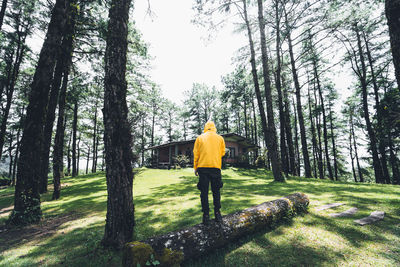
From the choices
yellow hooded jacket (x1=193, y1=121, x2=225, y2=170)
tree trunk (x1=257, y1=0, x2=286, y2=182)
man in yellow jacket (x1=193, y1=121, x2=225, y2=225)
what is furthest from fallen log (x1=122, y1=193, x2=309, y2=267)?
tree trunk (x1=257, y1=0, x2=286, y2=182)

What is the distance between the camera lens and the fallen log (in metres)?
2.32

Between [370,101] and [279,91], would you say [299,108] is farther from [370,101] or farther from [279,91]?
A: [370,101]

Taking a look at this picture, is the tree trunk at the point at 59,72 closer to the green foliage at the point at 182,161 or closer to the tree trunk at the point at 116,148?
the tree trunk at the point at 116,148

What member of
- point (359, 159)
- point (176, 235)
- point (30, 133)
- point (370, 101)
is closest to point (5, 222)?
point (30, 133)

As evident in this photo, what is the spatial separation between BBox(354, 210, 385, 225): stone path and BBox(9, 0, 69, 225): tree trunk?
9.02m

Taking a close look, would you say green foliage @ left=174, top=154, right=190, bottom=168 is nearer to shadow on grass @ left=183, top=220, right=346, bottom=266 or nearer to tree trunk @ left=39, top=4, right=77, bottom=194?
tree trunk @ left=39, top=4, right=77, bottom=194

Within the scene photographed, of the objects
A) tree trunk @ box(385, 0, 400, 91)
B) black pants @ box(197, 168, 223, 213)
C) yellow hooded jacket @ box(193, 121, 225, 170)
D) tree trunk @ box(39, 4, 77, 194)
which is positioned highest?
tree trunk @ box(39, 4, 77, 194)

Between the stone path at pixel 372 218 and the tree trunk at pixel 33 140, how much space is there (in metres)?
9.02

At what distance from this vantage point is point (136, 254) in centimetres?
226

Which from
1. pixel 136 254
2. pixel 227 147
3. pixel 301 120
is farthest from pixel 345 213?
pixel 227 147

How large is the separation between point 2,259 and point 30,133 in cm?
360

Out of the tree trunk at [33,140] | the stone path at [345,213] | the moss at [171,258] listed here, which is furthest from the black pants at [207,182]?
the tree trunk at [33,140]

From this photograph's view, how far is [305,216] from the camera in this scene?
441 centimetres

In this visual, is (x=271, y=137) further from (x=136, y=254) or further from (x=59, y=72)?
(x=59, y=72)
